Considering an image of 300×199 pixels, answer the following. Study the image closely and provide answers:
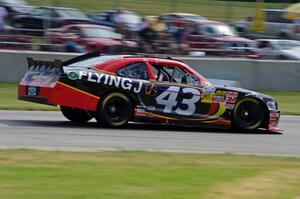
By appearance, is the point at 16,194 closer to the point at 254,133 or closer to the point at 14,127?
the point at 14,127

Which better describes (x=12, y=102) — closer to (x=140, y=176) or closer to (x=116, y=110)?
(x=116, y=110)

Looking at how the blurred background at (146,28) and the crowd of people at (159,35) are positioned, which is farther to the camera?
the crowd of people at (159,35)

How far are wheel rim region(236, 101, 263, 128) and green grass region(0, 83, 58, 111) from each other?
5355 millimetres

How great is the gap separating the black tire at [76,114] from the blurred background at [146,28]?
985cm

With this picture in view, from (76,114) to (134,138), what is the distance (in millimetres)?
2611

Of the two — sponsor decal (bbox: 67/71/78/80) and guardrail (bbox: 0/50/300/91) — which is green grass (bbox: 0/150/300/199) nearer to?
sponsor decal (bbox: 67/71/78/80)

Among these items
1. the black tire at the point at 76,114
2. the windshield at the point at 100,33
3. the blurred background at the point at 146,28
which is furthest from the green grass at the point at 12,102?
the windshield at the point at 100,33

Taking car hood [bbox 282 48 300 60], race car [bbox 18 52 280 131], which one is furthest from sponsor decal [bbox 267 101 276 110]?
car hood [bbox 282 48 300 60]

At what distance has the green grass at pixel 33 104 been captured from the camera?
18445mm

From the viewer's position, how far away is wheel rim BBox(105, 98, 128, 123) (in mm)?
14180

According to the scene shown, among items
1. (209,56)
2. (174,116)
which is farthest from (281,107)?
(174,116)

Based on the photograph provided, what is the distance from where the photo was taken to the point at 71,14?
28.9 metres

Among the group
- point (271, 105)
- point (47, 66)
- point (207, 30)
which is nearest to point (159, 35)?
point (207, 30)

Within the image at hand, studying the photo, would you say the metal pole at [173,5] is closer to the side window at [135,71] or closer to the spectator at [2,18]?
the spectator at [2,18]
